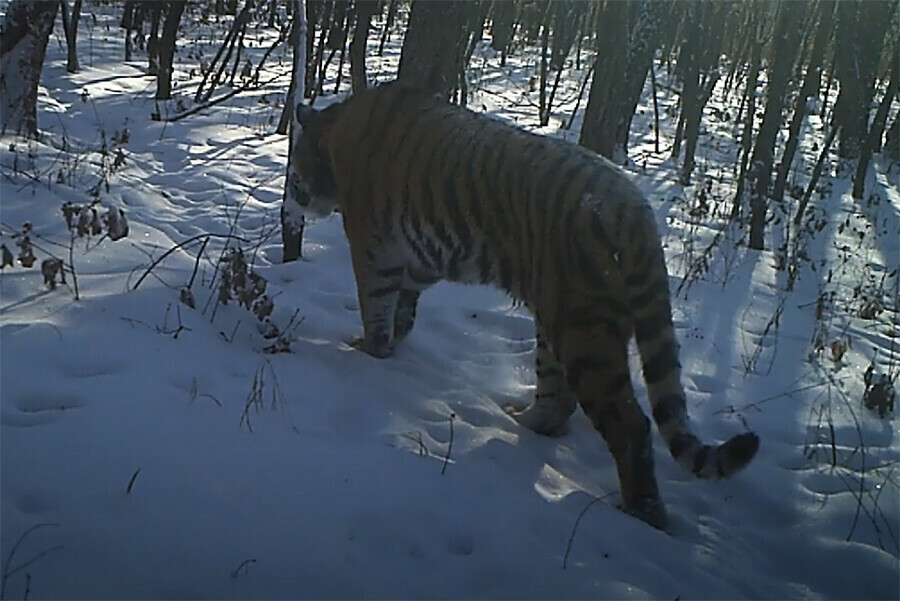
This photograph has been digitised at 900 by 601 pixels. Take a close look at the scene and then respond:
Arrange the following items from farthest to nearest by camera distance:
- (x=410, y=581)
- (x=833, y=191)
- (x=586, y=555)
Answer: (x=833, y=191)
(x=586, y=555)
(x=410, y=581)

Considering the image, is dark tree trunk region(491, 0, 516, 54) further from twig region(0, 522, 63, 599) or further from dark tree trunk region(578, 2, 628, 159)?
twig region(0, 522, 63, 599)

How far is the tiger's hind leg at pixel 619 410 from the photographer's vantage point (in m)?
3.52

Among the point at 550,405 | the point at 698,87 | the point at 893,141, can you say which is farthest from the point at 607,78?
the point at 893,141

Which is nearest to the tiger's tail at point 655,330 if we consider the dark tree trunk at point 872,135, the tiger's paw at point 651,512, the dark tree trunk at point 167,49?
the tiger's paw at point 651,512

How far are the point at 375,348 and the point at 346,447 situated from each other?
133 centimetres

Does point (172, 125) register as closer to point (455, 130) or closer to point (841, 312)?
point (455, 130)

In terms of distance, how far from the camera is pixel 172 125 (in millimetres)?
9422

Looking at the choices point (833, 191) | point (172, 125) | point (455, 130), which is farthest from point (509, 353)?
→ point (833, 191)

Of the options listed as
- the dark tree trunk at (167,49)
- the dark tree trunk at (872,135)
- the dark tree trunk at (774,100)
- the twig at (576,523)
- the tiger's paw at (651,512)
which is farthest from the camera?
the dark tree trunk at (872,135)

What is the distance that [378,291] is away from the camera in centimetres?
468

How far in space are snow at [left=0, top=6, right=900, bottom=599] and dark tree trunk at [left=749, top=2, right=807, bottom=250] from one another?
1.73 m

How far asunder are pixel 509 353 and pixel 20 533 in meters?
3.14

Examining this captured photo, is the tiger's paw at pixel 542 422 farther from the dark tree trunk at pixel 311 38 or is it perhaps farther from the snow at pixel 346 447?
the dark tree trunk at pixel 311 38

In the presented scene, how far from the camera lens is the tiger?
353cm
